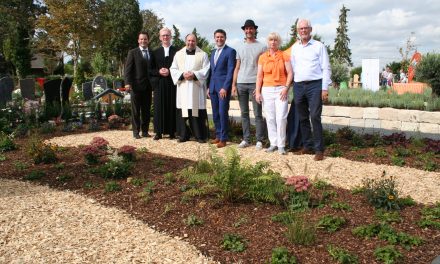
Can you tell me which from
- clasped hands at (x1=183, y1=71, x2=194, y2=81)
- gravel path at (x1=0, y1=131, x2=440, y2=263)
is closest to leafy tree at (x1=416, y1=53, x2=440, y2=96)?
gravel path at (x1=0, y1=131, x2=440, y2=263)

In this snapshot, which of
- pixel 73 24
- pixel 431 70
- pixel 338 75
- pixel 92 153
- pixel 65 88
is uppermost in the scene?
→ pixel 73 24

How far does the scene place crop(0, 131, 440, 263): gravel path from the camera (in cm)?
367

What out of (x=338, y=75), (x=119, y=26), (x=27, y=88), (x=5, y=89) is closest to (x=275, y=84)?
(x=5, y=89)

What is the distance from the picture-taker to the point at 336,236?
3.84 metres

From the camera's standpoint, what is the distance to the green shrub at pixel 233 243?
12.0 ft

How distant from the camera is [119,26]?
3841 centimetres

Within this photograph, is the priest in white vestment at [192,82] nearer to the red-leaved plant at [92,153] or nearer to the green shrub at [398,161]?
the red-leaved plant at [92,153]

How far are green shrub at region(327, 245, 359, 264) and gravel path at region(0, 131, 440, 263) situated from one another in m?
0.97

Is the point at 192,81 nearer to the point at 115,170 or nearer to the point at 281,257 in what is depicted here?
the point at 115,170

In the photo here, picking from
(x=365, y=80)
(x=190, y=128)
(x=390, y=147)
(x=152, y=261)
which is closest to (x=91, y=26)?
(x=365, y=80)

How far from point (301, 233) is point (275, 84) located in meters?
3.81

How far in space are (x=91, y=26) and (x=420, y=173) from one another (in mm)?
34947

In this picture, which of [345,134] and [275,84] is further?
[345,134]

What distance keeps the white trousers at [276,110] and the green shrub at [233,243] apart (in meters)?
3.56
